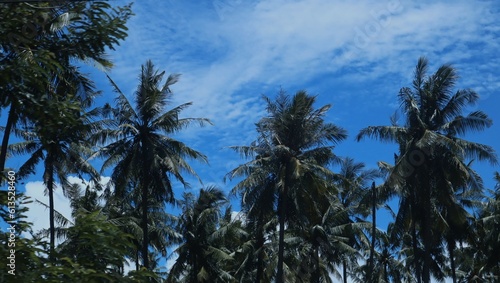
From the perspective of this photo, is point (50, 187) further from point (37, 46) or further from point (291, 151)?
point (37, 46)

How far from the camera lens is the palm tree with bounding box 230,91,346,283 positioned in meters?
29.0

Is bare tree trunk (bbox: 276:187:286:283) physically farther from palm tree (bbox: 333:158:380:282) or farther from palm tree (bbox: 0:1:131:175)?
palm tree (bbox: 0:1:131:175)

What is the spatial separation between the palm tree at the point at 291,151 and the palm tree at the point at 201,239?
357 inches

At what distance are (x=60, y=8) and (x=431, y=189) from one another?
26780mm

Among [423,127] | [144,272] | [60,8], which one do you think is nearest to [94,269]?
[144,272]

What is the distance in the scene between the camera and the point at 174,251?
3994 cm

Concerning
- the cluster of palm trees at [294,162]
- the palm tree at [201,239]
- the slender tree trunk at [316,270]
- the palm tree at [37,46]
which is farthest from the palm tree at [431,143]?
the palm tree at [37,46]

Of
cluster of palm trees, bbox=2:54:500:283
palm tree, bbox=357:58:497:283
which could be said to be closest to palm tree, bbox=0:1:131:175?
cluster of palm trees, bbox=2:54:500:283

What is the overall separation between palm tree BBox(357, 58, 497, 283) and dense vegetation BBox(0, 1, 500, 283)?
0.06 metres

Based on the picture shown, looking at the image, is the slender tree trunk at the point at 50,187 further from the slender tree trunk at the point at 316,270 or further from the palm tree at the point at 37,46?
the palm tree at the point at 37,46

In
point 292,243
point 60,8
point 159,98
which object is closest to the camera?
point 60,8

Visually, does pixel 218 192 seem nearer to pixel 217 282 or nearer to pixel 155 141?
pixel 217 282

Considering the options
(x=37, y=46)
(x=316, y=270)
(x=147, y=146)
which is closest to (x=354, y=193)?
(x=316, y=270)

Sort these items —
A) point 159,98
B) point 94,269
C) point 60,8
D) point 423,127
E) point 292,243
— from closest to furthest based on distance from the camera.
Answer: point 94,269 < point 60,8 < point 159,98 < point 423,127 < point 292,243
